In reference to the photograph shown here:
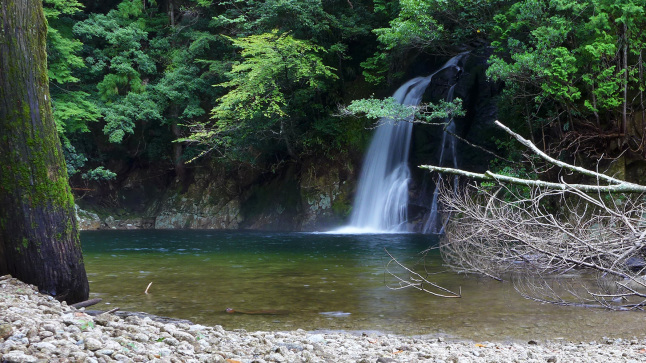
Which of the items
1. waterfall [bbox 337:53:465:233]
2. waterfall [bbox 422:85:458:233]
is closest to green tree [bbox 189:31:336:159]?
waterfall [bbox 337:53:465:233]

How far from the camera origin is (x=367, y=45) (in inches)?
899

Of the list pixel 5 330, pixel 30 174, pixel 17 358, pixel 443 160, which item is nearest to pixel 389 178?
pixel 443 160

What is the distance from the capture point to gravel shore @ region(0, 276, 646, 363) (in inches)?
133

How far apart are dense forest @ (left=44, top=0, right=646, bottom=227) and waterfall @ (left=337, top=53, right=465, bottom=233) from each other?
96 centimetres

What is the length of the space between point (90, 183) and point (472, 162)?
1808 cm

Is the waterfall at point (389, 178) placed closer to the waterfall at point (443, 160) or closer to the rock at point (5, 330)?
the waterfall at point (443, 160)

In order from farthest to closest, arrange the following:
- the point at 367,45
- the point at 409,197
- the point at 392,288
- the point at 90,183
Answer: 1. the point at 90,183
2. the point at 367,45
3. the point at 409,197
4. the point at 392,288

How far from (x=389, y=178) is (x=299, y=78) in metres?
4.96

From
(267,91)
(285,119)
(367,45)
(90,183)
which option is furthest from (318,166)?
(90,183)

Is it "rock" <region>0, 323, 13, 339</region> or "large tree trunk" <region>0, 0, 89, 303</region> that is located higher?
"large tree trunk" <region>0, 0, 89, 303</region>

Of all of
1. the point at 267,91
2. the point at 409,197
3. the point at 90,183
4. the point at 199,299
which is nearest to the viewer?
the point at 199,299

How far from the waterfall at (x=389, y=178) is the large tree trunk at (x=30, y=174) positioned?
14.7 m

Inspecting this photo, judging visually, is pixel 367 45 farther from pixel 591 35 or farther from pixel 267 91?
pixel 591 35

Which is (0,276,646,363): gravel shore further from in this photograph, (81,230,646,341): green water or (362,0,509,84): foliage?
(362,0,509,84): foliage
